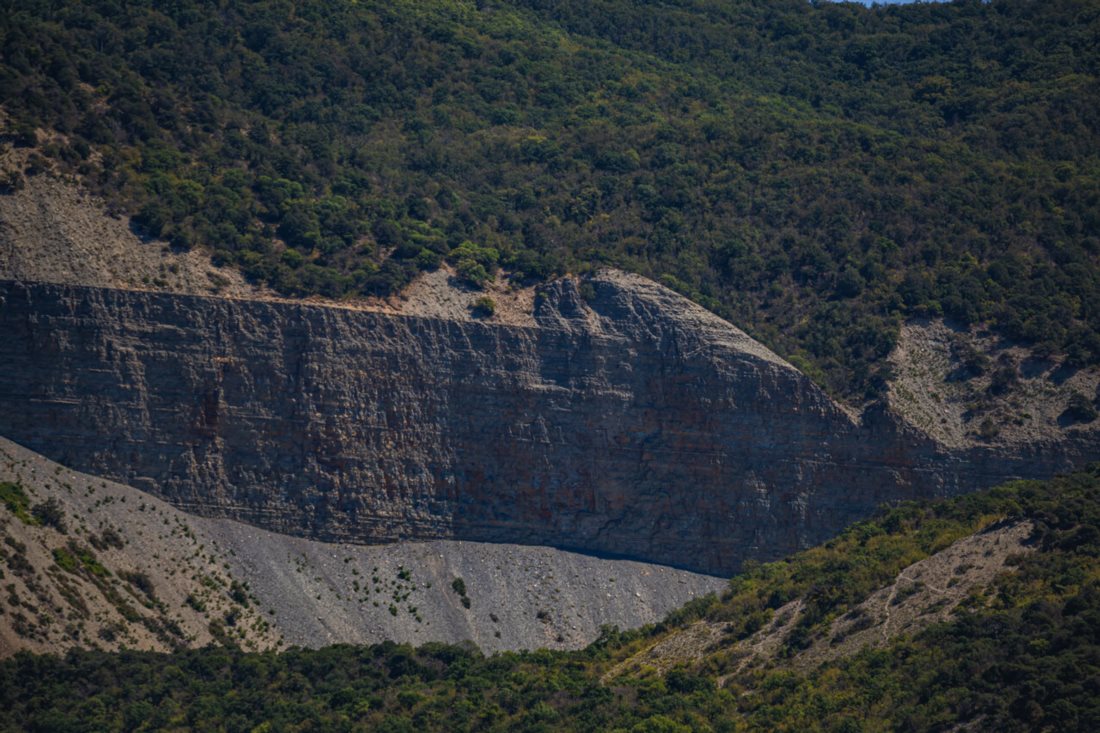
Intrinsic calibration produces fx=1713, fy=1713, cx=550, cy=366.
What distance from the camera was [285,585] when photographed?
200ft

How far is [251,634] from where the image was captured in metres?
59.3

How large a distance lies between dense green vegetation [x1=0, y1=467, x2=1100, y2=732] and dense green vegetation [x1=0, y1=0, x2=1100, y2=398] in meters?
14.0

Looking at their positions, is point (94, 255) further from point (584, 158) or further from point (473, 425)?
point (584, 158)

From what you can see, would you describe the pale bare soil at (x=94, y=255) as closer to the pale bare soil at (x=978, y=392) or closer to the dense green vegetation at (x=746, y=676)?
the dense green vegetation at (x=746, y=676)

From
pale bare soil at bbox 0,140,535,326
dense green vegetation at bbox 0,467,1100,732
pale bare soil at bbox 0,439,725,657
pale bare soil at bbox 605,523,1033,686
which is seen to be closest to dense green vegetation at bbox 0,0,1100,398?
pale bare soil at bbox 0,140,535,326

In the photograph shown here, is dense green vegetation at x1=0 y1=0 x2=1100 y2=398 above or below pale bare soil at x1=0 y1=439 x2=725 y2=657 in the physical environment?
above

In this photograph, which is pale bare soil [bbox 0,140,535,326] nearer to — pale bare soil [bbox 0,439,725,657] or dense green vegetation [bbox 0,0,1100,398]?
dense green vegetation [bbox 0,0,1100,398]

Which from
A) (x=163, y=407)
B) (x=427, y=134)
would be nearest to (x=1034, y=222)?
(x=427, y=134)

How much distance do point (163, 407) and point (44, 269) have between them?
653cm

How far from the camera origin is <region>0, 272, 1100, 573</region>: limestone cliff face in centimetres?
6128

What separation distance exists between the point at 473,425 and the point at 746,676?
57.8 ft

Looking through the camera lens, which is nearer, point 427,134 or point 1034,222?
point 1034,222

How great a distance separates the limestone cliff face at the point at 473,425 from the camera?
6128 centimetres

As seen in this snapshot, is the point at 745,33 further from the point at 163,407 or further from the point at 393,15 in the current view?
the point at 163,407
